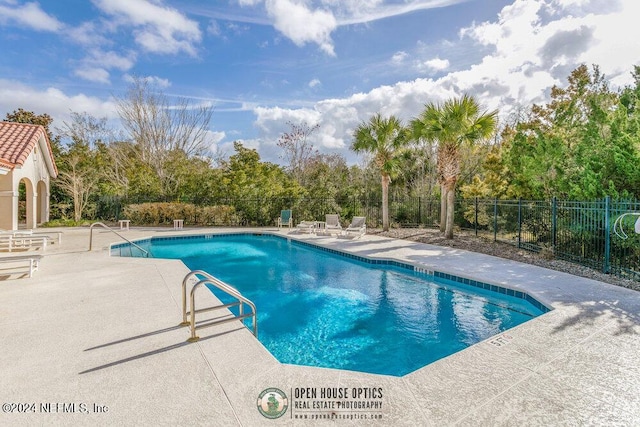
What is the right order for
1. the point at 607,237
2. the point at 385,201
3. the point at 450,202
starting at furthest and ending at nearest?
the point at 385,201, the point at 450,202, the point at 607,237

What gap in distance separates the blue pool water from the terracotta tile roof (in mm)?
7696

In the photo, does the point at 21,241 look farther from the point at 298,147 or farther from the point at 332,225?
the point at 298,147

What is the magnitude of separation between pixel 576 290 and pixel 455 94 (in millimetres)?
8394

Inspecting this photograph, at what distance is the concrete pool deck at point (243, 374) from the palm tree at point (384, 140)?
10.6 metres

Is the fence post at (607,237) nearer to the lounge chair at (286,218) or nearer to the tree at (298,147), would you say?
the lounge chair at (286,218)

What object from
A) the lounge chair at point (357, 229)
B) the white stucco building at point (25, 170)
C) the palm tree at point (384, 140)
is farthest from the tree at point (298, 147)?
the white stucco building at point (25, 170)

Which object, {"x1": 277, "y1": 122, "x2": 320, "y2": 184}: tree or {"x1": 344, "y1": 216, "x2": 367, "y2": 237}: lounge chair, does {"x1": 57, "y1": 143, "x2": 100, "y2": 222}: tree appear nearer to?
{"x1": 277, "y1": 122, "x2": 320, "y2": 184}: tree

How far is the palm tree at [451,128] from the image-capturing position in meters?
11.8

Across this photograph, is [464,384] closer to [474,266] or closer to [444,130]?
[474,266]

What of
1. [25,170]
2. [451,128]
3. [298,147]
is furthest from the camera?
[298,147]

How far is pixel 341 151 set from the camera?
32.9m

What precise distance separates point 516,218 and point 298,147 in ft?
63.0

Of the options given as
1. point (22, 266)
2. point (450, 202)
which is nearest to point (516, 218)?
point (450, 202)

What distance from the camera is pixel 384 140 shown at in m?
15.1
